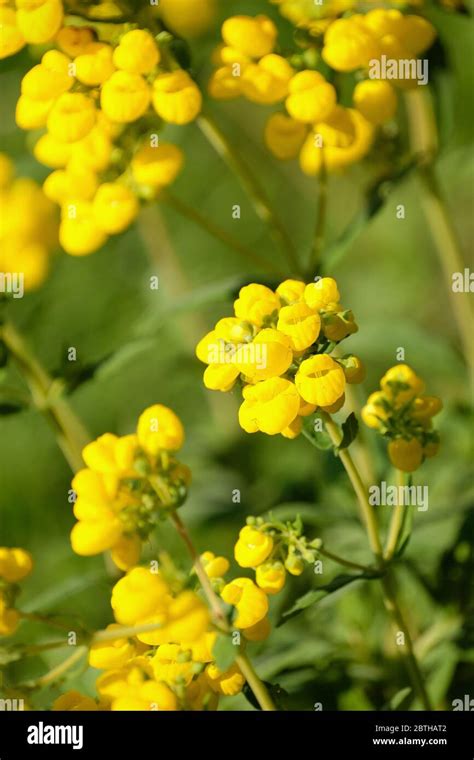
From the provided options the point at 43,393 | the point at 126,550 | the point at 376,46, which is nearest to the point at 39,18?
the point at 376,46

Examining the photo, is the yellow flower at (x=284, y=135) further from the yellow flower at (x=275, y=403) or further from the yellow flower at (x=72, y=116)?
the yellow flower at (x=275, y=403)

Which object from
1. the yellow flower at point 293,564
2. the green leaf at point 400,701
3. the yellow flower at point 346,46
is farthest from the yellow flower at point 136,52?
the green leaf at point 400,701

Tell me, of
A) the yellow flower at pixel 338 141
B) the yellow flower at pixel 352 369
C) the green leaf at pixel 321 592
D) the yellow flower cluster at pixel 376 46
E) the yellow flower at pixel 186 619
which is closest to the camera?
the yellow flower at pixel 186 619

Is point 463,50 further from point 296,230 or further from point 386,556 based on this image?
point 386,556

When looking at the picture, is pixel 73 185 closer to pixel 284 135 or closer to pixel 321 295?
pixel 284 135

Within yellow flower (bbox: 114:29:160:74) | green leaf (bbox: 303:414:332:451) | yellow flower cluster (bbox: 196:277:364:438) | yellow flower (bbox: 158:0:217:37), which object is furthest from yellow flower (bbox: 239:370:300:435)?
yellow flower (bbox: 158:0:217:37)
